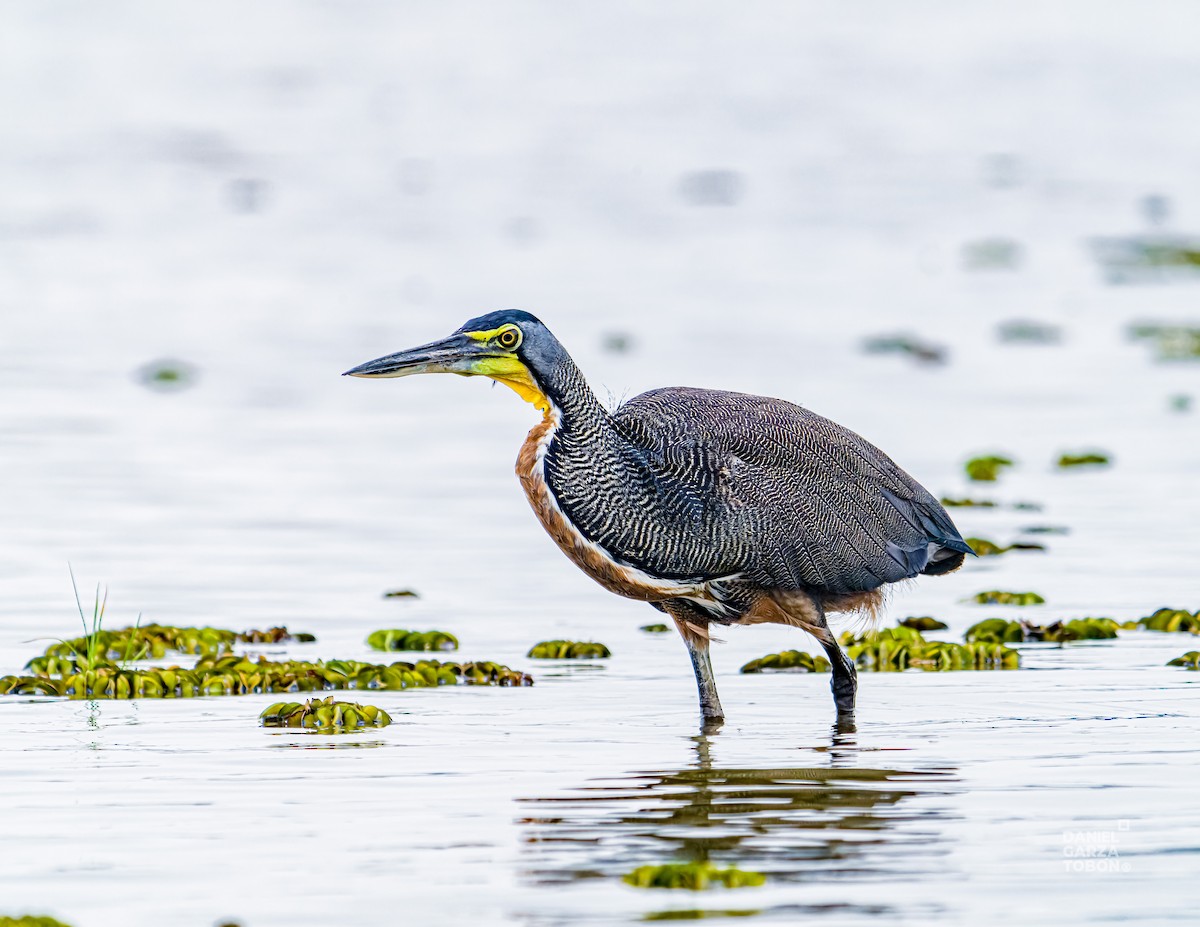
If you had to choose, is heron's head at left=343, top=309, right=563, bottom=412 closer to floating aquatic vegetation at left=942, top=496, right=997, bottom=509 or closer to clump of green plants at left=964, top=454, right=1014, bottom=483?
floating aquatic vegetation at left=942, top=496, right=997, bottom=509

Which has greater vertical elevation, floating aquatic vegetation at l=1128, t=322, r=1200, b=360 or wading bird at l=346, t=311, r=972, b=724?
floating aquatic vegetation at l=1128, t=322, r=1200, b=360

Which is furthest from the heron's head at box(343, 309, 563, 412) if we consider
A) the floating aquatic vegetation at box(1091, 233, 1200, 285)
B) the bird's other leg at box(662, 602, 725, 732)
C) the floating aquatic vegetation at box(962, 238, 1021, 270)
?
the floating aquatic vegetation at box(962, 238, 1021, 270)

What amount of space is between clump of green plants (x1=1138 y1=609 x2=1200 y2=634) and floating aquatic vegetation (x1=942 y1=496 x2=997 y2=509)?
354cm

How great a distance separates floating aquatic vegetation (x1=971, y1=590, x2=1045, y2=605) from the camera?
1116cm

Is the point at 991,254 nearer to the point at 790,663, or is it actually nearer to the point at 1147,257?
the point at 1147,257

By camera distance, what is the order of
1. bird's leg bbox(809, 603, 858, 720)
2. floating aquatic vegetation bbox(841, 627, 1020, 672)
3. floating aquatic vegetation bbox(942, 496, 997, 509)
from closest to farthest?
bird's leg bbox(809, 603, 858, 720) → floating aquatic vegetation bbox(841, 627, 1020, 672) → floating aquatic vegetation bbox(942, 496, 997, 509)

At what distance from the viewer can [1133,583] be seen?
1166 cm

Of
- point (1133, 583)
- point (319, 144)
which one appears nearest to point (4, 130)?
point (319, 144)

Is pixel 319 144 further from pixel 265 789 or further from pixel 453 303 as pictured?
pixel 265 789

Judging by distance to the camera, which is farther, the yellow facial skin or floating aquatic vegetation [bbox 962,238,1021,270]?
floating aquatic vegetation [bbox 962,238,1021,270]

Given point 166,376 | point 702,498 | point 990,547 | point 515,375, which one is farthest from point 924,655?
point 166,376

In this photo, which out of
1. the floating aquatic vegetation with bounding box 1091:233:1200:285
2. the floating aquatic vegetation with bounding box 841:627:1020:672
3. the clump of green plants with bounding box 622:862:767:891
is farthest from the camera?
the floating aquatic vegetation with bounding box 1091:233:1200:285

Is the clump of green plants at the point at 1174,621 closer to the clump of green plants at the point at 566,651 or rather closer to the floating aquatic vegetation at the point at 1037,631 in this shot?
the floating aquatic vegetation at the point at 1037,631

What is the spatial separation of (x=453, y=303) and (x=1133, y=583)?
1273 cm
